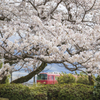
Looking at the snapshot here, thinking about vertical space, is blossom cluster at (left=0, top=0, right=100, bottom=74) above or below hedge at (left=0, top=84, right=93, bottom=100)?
above

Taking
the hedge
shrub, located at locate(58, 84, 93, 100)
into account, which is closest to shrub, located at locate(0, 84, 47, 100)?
the hedge

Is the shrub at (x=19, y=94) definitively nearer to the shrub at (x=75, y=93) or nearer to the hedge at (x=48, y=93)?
the hedge at (x=48, y=93)

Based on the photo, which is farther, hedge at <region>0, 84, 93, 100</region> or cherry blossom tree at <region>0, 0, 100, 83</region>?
hedge at <region>0, 84, 93, 100</region>

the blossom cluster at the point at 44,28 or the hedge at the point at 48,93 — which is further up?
the blossom cluster at the point at 44,28

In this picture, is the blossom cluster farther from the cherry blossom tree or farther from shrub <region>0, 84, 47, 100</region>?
shrub <region>0, 84, 47, 100</region>

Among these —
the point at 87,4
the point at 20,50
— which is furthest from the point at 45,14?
the point at 20,50

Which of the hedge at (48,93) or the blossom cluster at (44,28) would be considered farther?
the hedge at (48,93)

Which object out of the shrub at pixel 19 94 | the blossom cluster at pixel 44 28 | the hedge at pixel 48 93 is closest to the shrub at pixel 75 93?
the hedge at pixel 48 93

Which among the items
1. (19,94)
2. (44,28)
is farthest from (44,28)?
(19,94)

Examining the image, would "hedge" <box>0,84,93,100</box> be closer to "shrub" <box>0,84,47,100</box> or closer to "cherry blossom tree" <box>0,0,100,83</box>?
"shrub" <box>0,84,47,100</box>

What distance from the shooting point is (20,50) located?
4.90m

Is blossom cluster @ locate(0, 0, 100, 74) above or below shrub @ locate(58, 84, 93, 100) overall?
above

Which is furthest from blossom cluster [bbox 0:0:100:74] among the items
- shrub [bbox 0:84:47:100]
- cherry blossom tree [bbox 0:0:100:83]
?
shrub [bbox 0:84:47:100]

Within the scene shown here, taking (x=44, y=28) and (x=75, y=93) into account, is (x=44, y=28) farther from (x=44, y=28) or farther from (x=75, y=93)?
(x=75, y=93)
